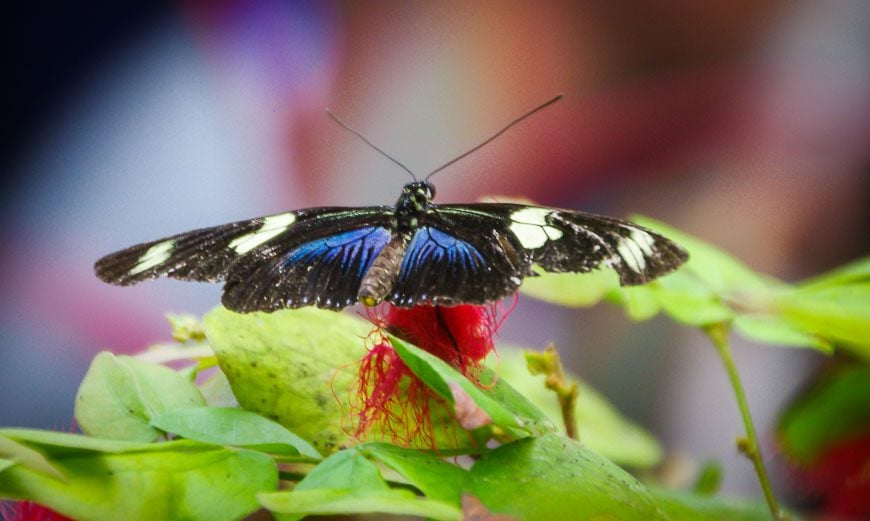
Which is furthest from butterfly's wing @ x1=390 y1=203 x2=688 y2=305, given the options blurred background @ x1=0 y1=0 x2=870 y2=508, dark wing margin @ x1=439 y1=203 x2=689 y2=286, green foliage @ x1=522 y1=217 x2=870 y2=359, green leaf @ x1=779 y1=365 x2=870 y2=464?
blurred background @ x1=0 y1=0 x2=870 y2=508

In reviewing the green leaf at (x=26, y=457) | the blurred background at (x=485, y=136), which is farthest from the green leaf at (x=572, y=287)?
the blurred background at (x=485, y=136)

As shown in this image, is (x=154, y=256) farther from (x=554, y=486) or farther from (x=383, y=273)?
(x=554, y=486)

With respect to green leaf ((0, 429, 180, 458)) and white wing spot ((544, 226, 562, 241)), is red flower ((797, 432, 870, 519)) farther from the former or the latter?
green leaf ((0, 429, 180, 458))

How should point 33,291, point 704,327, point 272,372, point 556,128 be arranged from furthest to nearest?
1. point 556,128
2. point 33,291
3. point 704,327
4. point 272,372

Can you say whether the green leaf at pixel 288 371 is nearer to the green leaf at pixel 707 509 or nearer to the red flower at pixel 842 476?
the green leaf at pixel 707 509

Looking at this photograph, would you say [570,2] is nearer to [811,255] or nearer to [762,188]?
[762,188]

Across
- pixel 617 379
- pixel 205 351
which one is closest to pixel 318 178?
pixel 617 379

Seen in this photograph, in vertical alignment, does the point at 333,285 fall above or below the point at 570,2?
below
